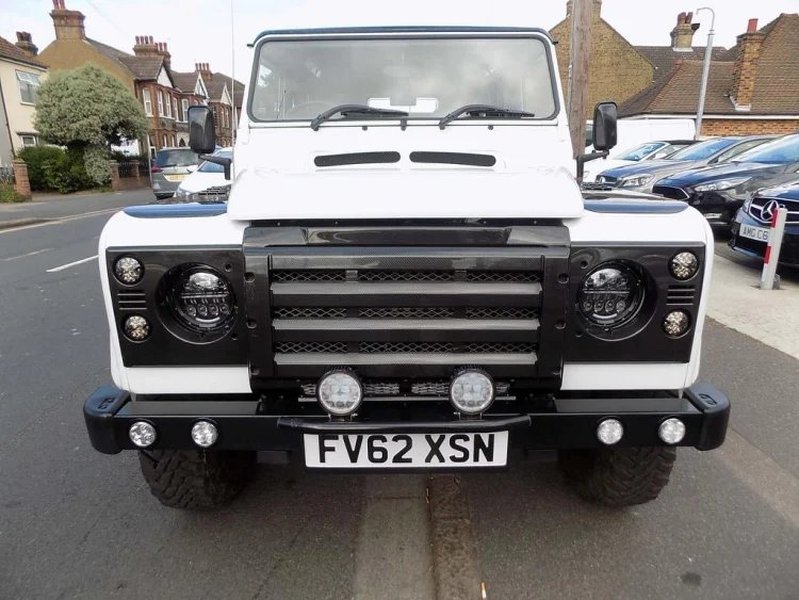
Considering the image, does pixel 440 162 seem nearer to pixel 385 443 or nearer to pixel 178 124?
pixel 385 443

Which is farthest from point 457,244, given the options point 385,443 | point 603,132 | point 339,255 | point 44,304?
point 44,304

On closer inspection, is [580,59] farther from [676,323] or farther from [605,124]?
[676,323]

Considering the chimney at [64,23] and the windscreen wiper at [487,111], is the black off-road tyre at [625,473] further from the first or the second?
the chimney at [64,23]

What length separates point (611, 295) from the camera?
220 centimetres

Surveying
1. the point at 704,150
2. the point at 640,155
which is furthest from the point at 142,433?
the point at 640,155

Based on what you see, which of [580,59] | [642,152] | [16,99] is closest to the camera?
[580,59]

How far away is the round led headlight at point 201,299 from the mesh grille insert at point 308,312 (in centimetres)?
18

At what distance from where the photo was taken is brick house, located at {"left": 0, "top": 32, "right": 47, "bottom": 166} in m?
29.7

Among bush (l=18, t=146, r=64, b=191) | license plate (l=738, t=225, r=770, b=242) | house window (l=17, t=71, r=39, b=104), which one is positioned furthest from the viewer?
house window (l=17, t=71, r=39, b=104)

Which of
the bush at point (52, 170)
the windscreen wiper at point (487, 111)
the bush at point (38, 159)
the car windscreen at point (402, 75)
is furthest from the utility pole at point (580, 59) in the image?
the bush at point (38, 159)

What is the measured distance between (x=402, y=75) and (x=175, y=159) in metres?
17.2

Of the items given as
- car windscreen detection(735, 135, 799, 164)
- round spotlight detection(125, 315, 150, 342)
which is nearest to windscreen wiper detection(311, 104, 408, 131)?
round spotlight detection(125, 315, 150, 342)

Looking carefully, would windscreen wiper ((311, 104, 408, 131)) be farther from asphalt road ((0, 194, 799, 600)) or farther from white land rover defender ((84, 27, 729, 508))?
asphalt road ((0, 194, 799, 600))

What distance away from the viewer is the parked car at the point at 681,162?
1113 cm
